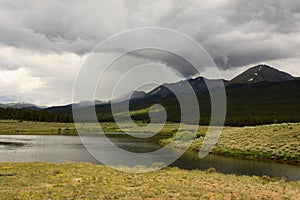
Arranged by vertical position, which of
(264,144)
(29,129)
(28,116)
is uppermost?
(28,116)

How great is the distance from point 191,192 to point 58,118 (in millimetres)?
186082

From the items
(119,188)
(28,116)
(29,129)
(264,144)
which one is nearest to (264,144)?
(264,144)

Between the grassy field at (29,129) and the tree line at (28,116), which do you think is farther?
the tree line at (28,116)

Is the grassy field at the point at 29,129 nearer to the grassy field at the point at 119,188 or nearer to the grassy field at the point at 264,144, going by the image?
the grassy field at the point at 264,144

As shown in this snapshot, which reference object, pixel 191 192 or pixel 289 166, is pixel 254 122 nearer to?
pixel 289 166

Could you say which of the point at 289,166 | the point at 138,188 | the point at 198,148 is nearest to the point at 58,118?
the point at 198,148

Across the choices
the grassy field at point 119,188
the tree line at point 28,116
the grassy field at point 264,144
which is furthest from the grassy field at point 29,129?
the grassy field at point 119,188

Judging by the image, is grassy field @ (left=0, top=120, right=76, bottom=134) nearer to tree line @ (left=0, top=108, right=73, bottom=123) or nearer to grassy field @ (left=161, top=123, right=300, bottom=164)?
tree line @ (left=0, top=108, right=73, bottom=123)

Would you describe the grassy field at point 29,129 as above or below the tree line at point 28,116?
below

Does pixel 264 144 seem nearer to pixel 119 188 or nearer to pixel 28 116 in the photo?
pixel 119 188

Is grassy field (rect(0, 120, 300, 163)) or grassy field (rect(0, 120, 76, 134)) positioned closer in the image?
grassy field (rect(0, 120, 300, 163))

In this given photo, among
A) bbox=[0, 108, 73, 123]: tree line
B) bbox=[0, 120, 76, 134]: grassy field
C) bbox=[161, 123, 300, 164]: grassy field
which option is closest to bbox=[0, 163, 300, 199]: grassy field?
bbox=[161, 123, 300, 164]: grassy field

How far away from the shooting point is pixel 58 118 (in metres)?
196

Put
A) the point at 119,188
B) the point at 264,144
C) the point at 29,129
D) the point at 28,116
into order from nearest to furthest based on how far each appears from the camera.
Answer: the point at 119,188, the point at 264,144, the point at 29,129, the point at 28,116
